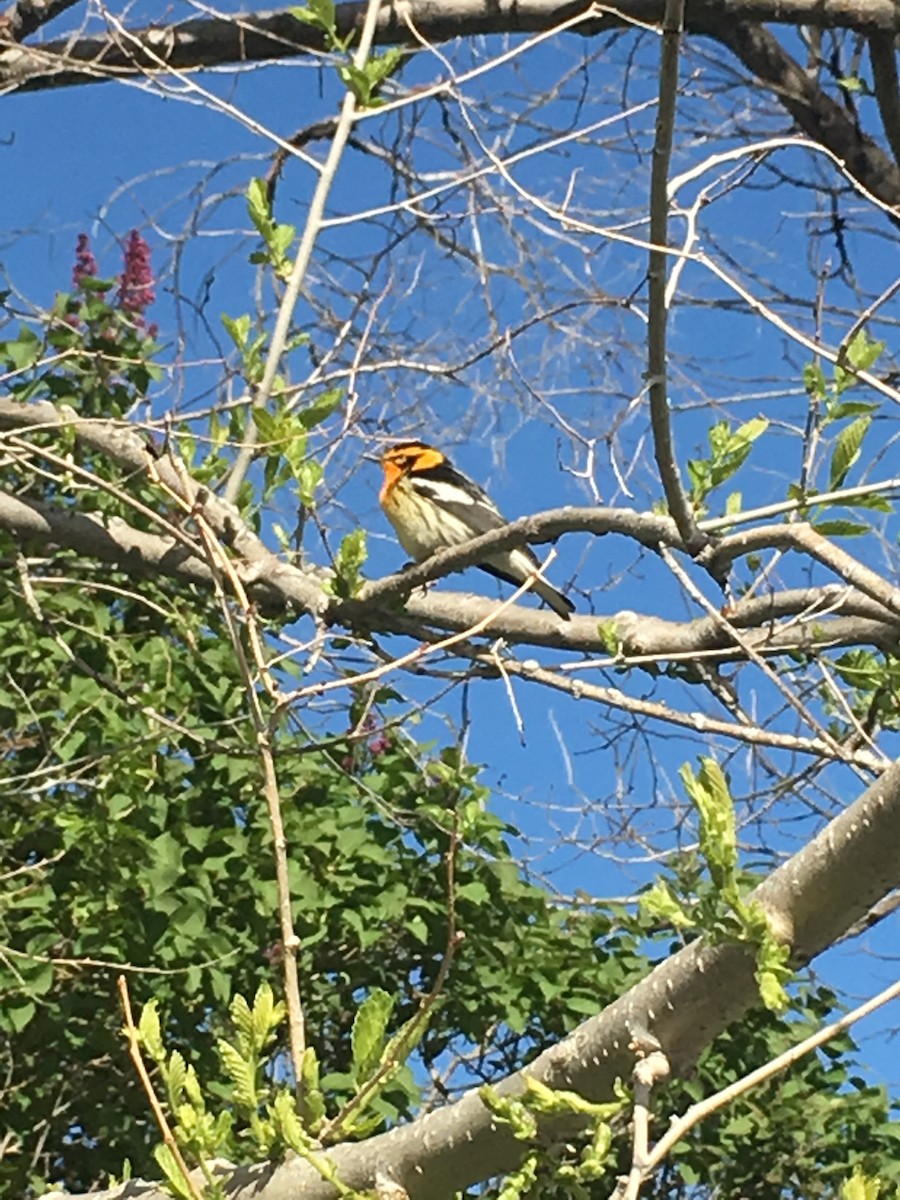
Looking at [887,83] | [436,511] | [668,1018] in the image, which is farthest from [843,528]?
[436,511]

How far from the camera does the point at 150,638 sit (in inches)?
161

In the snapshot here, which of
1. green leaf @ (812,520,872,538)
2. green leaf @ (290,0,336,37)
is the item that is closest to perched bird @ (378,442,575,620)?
green leaf @ (290,0,336,37)

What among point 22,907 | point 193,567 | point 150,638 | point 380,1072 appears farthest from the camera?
point 150,638

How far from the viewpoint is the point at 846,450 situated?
187 cm

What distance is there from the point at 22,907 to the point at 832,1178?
7.51 feet

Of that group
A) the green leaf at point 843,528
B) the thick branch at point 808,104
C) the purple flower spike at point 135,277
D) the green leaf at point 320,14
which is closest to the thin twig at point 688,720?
the green leaf at point 843,528

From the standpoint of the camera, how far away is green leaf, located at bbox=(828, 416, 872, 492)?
185 cm

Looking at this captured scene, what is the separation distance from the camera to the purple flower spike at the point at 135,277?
3.79 m

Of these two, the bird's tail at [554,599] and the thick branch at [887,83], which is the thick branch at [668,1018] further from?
the thick branch at [887,83]

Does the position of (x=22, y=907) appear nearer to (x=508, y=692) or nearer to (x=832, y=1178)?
(x=508, y=692)

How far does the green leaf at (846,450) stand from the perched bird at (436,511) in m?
2.68

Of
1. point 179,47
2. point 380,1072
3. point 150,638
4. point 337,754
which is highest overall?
point 179,47

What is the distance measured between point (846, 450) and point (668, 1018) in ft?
2.72

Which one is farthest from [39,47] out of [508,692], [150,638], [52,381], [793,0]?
[508,692]
